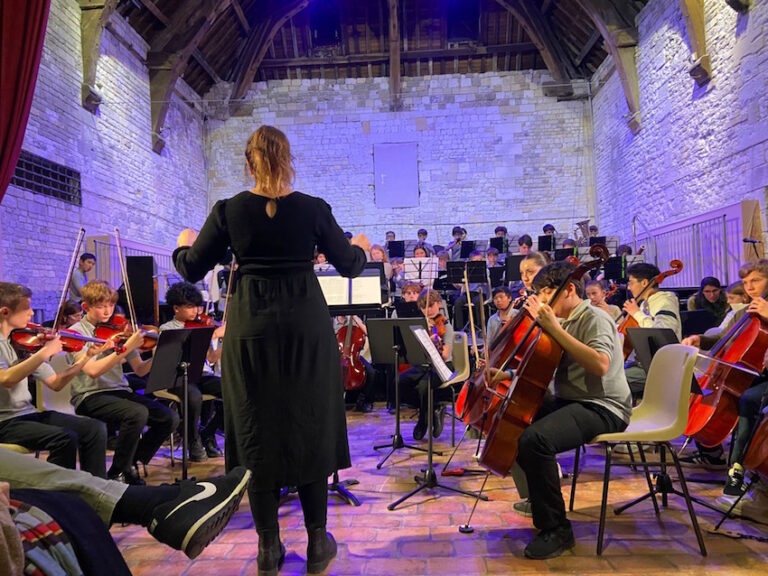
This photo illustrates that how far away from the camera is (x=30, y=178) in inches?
308

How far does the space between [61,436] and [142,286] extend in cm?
468

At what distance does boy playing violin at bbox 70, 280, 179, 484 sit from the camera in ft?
11.4

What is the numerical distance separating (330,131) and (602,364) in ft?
43.7

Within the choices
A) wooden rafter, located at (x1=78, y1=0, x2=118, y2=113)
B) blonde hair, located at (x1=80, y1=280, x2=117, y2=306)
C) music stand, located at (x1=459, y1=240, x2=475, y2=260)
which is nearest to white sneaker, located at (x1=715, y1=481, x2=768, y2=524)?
blonde hair, located at (x1=80, y1=280, x2=117, y2=306)

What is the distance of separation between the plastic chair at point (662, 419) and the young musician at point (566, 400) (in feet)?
0.38

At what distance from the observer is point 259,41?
1383 centimetres

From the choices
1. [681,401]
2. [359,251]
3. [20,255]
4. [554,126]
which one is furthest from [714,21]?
[20,255]

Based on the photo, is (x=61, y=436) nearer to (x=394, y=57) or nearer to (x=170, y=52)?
(x=170, y=52)

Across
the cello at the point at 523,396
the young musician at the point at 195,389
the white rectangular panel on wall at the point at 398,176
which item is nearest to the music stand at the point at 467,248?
the white rectangular panel on wall at the point at 398,176

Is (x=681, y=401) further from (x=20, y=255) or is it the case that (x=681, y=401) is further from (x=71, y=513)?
(x=20, y=255)

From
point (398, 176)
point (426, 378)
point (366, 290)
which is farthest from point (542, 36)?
point (366, 290)

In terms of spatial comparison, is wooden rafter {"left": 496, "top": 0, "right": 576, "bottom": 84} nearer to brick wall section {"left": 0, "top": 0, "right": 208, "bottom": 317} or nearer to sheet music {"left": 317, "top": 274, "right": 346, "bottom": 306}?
brick wall section {"left": 0, "top": 0, "right": 208, "bottom": 317}

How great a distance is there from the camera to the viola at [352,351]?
5645 mm

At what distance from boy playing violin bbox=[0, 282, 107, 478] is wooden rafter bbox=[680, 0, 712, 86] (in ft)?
30.3
